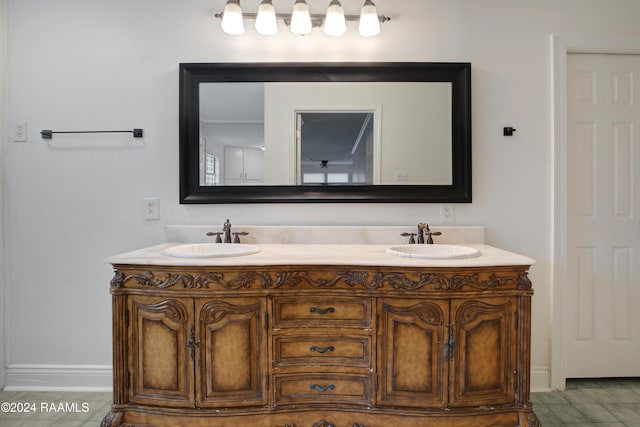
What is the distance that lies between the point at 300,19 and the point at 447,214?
1.28 meters

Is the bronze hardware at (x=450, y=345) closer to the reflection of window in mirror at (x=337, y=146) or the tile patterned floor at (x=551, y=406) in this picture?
the tile patterned floor at (x=551, y=406)

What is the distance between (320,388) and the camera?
1.42 metres

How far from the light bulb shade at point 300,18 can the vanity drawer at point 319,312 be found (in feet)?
4.38

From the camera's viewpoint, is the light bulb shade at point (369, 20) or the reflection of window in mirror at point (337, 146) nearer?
the light bulb shade at point (369, 20)

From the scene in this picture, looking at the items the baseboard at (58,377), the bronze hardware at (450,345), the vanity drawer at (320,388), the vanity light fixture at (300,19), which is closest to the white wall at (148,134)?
the baseboard at (58,377)

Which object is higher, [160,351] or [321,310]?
[321,310]

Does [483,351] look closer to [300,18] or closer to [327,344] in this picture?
[327,344]

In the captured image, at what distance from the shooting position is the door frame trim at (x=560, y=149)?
189cm

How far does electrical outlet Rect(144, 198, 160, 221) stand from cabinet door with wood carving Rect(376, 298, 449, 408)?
133 cm

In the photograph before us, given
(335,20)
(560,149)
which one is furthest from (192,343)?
(560,149)

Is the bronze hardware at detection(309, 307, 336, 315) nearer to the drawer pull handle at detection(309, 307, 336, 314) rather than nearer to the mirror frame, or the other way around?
the drawer pull handle at detection(309, 307, 336, 314)

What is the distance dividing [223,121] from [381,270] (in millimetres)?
1203

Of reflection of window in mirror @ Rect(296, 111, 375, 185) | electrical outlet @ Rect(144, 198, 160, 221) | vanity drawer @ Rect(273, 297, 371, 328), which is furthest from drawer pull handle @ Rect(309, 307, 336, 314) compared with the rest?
electrical outlet @ Rect(144, 198, 160, 221)

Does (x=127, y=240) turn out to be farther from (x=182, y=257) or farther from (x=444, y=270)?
(x=444, y=270)
